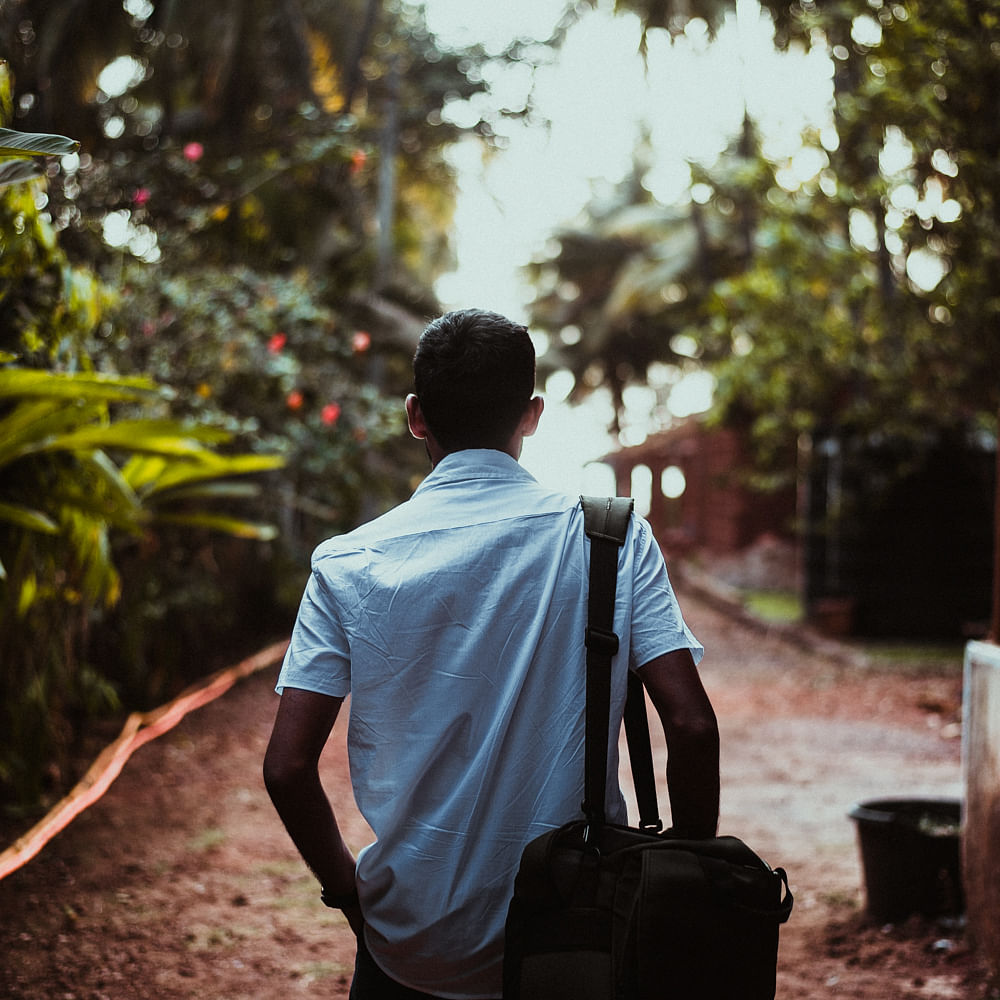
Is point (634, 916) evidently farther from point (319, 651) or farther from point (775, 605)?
point (775, 605)

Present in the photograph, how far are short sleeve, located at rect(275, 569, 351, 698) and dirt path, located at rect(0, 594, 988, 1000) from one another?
8.17ft

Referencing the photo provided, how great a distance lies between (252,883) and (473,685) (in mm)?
3595

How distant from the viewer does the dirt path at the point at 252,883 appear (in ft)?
12.8

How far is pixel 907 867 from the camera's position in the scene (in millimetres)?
4449

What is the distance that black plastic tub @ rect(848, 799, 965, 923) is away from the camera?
4453mm

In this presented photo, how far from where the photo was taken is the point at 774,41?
56.6 ft

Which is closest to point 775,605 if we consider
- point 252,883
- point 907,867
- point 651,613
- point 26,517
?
point 907,867

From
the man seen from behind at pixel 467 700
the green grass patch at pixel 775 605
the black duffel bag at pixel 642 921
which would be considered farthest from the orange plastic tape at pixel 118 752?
the green grass patch at pixel 775 605

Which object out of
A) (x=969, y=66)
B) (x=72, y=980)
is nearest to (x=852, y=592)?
(x=969, y=66)

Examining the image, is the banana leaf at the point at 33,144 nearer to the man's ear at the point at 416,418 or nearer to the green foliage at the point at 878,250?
the man's ear at the point at 416,418

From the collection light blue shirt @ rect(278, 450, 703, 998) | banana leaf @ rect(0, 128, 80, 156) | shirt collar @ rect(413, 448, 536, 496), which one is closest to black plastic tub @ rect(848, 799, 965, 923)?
light blue shirt @ rect(278, 450, 703, 998)

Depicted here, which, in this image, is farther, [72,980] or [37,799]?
[37,799]

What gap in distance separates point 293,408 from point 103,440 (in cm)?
457

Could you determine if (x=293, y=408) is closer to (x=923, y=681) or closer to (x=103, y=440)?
(x=103, y=440)
